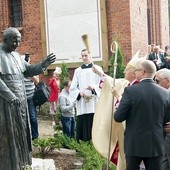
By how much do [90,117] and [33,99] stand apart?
1160mm

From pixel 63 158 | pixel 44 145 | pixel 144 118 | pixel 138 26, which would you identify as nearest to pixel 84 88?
pixel 44 145

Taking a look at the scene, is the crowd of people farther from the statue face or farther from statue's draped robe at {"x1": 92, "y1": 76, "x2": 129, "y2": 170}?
statue's draped robe at {"x1": 92, "y1": 76, "x2": 129, "y2": 170}

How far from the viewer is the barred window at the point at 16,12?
50.9 feet

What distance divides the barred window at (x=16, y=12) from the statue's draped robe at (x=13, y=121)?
34.6ft

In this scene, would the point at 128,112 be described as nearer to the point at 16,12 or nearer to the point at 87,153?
the point at 87,153

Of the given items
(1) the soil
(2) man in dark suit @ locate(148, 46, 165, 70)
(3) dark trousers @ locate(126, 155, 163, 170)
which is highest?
(2) man in dark suit @ locate(148, 46, 165, 70)

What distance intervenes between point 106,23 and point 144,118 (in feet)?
29.2

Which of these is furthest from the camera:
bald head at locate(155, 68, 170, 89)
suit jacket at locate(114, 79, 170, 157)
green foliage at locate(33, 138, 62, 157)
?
green foliage at locate(33, 138, 62, 157)

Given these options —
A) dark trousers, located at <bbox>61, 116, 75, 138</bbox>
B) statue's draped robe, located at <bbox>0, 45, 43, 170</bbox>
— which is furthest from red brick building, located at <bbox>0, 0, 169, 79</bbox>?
statue's draped robe, located at <bbox>0, 45, 43, 170</bbox>

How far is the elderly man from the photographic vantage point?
199 inches

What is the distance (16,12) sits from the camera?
15.7 meters

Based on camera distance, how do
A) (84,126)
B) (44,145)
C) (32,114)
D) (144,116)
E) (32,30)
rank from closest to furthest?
(144,116), (44,145), (84,126), (32,114), (32,30)

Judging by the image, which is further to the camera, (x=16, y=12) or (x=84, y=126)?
Answer: (x=16, y=12)

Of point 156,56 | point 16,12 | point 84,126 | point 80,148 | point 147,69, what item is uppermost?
point 16,12
